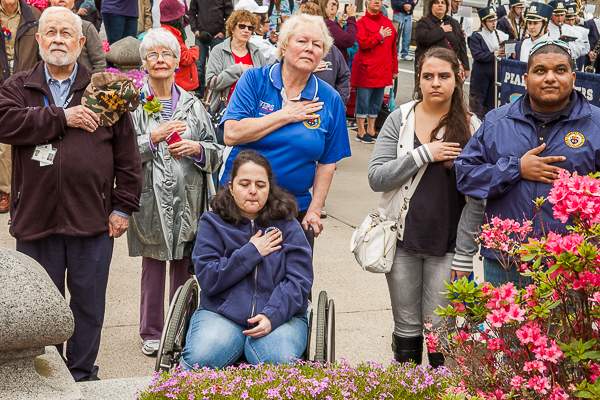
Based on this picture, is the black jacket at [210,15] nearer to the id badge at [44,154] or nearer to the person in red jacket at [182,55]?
the person in red jacket at [182,55]

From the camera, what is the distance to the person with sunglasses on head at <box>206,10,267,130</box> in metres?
6.38

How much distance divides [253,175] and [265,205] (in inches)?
6.7

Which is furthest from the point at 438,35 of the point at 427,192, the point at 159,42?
the point at 427,192

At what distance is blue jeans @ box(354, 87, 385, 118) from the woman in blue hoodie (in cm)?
664

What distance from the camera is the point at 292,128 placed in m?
3.76

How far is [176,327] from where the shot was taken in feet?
10.2

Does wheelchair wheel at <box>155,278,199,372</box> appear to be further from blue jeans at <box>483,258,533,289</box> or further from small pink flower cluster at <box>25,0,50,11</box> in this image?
small pink flower cluster at <box>25,0,50,11</box>

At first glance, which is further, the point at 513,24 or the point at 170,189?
the point at 513,24

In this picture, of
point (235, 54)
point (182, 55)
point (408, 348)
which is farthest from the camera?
point (182, 55)

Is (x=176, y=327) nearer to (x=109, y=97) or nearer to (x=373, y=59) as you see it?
(x=109, y=97)

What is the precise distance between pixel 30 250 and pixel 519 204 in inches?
96.0

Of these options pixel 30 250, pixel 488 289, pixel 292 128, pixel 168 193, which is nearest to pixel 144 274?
pixel 168 193

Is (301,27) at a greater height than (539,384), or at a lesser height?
greater

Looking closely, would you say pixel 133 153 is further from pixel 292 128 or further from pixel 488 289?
pixel 488 289
